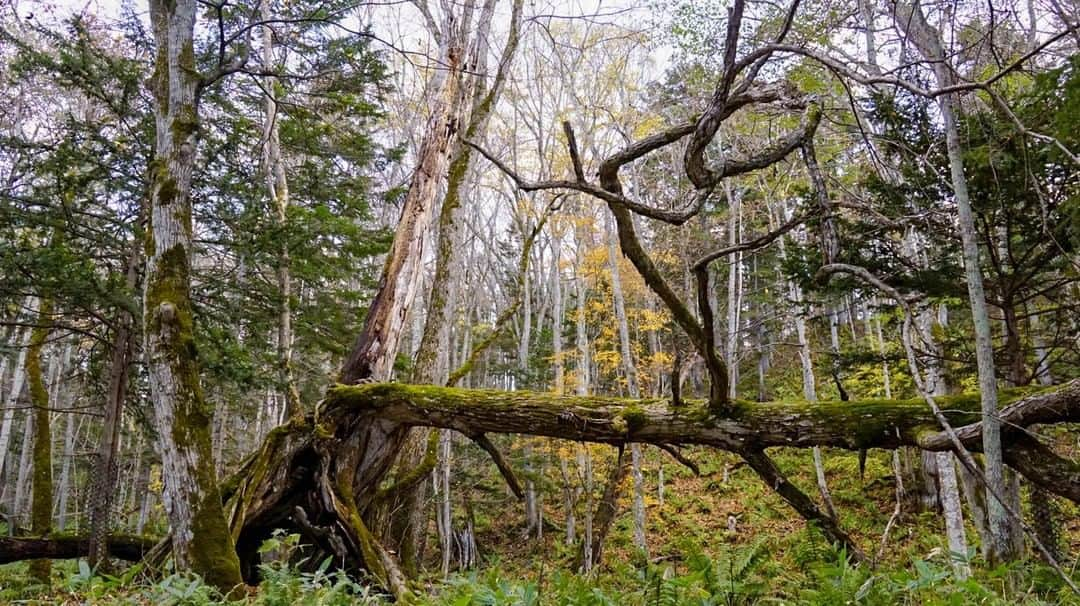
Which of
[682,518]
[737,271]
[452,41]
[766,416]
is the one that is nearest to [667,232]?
[737,271]

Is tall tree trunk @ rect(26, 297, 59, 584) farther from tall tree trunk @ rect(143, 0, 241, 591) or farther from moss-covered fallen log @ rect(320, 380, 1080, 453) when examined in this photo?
moss-covered fallen log @ rect(320, 380, 1080, 453)

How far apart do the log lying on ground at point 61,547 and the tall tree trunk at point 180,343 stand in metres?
3.43

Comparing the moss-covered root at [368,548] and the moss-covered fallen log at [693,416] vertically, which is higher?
the moss-covered fallen log at [693,416]

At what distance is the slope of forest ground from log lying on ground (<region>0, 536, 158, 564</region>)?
12.3 inches

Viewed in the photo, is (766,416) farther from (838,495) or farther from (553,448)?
(838,495)

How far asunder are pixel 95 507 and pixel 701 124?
7594mm

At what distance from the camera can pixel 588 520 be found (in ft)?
33.4

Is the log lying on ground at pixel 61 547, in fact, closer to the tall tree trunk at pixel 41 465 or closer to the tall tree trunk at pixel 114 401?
the tall tree trunk at pixel 114 401

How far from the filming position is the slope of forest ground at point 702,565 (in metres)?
2.86

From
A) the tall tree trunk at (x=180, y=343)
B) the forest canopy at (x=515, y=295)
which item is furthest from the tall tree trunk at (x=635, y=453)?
the tall tree trunk at (x=180, y=343)

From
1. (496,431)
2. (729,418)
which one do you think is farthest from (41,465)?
(729,418)

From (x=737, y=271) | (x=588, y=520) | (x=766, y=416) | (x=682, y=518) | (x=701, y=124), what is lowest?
(x=682, y=518)

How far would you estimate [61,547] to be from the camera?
275 inches

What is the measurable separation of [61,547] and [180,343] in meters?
4.51
